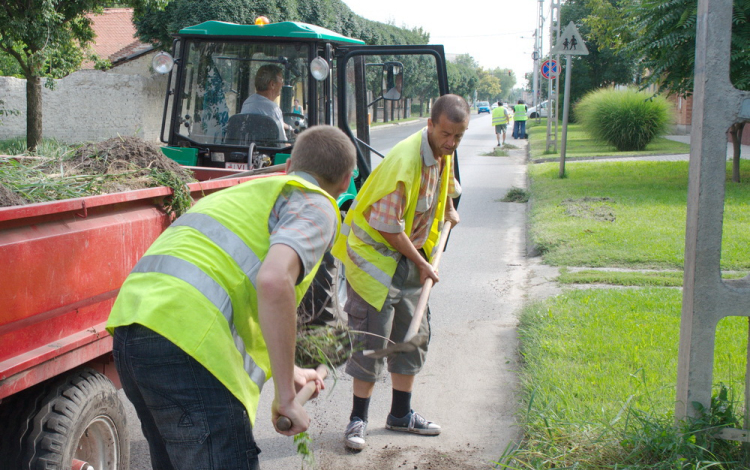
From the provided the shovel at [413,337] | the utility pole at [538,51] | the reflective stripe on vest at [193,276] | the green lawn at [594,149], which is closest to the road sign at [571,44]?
the green lawn at [594,149]

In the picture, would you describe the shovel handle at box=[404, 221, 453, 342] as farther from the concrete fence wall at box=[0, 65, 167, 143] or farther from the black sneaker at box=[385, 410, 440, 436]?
the concrete fence wall at box=[0, 65, 167, 143]

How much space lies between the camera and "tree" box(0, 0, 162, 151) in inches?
570

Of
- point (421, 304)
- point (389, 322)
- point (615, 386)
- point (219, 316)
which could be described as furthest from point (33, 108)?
point (219, 316)

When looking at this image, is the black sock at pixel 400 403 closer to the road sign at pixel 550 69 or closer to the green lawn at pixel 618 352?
the green lawn at pixel 618 352

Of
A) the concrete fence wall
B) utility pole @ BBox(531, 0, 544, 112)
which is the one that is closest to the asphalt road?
the concrete fence wall

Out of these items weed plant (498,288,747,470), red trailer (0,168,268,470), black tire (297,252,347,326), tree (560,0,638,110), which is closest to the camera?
red trailer (0,168,268,470)

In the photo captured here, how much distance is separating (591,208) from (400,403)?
778 centimetres

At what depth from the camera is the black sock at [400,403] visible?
13.8ft

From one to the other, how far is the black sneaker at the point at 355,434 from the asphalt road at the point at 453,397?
0.05 m

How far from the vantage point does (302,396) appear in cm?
247

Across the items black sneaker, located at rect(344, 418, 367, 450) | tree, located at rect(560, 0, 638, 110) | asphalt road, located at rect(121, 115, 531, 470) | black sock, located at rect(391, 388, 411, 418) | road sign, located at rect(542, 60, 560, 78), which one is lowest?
asphalt road, located at rect(121, 115, 531, 470)

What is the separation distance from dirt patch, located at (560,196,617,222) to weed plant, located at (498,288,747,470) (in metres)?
4.02

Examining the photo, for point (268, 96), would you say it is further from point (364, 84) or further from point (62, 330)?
point (62, 330)

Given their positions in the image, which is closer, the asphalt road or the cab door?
the asphalt road
